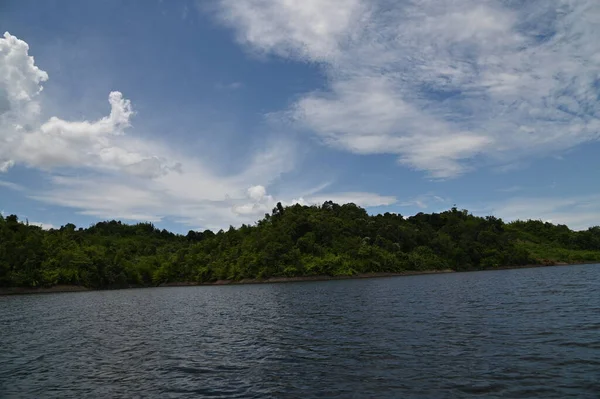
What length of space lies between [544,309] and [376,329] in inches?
686

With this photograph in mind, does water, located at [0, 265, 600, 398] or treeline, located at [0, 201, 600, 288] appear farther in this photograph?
treeline, located at [0, 201, 600, 288]

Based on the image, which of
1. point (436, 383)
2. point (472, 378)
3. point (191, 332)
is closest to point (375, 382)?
point (436, 383)

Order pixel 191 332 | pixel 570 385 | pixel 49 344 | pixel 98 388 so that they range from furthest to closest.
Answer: pixel 191 332
pixel 49 344
pixel 98 388
pixel 570 385

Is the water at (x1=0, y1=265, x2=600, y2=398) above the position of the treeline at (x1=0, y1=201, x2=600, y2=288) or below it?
below

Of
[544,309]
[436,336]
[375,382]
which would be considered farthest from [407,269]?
[375,382]

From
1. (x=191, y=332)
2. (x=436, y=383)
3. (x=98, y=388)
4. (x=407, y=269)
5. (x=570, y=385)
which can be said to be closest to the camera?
(x=570, y=385)

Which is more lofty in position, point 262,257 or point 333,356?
point 262,257

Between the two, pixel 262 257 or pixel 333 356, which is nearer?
pixel 333 356

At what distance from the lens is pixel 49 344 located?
33781mm

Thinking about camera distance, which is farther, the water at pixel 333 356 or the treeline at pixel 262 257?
the treeline at pixel 262 257

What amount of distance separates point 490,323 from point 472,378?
15642mm

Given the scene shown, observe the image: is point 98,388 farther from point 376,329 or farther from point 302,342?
point 376,329

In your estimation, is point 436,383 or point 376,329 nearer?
point 436,383

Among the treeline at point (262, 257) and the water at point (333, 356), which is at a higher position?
the treeline at point (262, 257)
